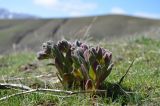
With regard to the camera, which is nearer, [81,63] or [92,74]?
[92,74]

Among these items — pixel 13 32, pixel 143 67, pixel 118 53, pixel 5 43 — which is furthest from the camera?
pixel 13 32

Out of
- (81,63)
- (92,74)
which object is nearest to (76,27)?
(81,63)

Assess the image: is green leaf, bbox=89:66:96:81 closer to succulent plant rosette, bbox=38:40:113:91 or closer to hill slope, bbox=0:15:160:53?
succulent plant rosette, bbox=38:40:113:91

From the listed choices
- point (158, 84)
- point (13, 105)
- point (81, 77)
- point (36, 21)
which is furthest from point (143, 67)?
point (36, 21)

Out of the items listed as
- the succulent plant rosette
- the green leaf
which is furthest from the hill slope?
the green leaf

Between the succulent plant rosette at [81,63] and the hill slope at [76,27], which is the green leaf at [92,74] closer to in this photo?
the succulent plant rosette at [81,63]

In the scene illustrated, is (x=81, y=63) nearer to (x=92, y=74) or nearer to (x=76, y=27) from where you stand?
(x=92, y=74)

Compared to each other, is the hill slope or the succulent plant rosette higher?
the hill slope

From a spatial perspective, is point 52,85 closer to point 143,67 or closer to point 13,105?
point 13,105
